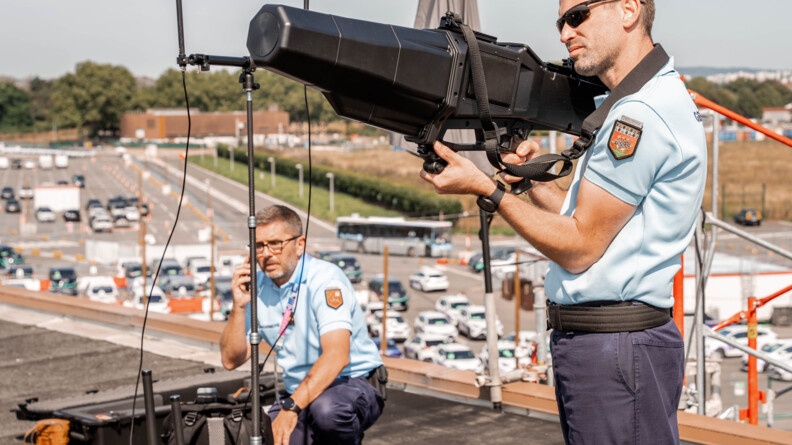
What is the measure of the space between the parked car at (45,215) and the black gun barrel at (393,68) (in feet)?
195

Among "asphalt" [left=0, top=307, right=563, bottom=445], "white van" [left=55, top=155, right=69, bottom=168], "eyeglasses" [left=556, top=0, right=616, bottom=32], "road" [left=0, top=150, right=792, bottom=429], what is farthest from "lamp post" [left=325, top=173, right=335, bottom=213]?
"eyeglasses" [left=556, top=0, right=616, bottom=32]

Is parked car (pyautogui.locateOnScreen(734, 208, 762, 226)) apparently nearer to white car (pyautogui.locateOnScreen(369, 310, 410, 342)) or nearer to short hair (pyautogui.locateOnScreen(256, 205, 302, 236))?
white car (pyautogui.locateOnScreen(369, 310, 410, 342))

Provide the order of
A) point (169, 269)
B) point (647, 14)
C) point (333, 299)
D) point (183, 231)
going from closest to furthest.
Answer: point (647, 14), point (333, 299), point (169, 269), point (183, 231)

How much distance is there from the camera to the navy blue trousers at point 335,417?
11.6 feet

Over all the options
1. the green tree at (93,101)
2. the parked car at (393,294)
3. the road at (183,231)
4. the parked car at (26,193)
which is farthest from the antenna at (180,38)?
the green tree at (93,101)

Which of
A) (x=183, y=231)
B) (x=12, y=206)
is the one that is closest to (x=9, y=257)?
(x=183, y=231)

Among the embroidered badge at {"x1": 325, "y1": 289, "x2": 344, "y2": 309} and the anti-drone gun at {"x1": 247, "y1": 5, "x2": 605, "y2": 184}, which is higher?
the anti-drone gun at {"x1": 247, "y1": 5, "x2": 605, "y2": 184}

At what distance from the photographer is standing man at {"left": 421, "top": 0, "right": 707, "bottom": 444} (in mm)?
2018

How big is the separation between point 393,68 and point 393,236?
46665mm

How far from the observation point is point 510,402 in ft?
17.2

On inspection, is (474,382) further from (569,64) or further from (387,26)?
(387,26)

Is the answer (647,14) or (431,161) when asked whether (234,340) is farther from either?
(647,14)

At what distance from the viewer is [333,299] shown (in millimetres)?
3666

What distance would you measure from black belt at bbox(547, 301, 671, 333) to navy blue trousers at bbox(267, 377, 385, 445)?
5.13 feet
